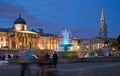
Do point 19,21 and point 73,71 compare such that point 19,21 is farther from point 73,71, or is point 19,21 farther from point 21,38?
point 73,71

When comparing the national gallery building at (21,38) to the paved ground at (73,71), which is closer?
the paved ground at (73,71)

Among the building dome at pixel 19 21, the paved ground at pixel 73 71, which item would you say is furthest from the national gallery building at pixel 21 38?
the paved ground at pixel 73 71

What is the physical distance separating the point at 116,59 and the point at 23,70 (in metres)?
30.3

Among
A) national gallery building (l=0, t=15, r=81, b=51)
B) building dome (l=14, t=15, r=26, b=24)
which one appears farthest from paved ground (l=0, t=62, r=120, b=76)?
building dome (l=14, t=15, r=26, b=24)

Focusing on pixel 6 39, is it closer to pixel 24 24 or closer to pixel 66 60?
pixel 24 24

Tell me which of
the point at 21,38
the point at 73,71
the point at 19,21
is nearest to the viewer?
the point at 73,71

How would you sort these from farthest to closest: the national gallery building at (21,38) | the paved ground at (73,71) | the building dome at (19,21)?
the building dome at (19,21), the national gallery building at (21,38), the paved ground at (73,71)

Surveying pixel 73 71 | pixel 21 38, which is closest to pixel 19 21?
pixel 21 38

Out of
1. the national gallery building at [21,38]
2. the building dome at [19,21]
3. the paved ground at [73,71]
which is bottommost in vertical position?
the paved ground at [73,71]

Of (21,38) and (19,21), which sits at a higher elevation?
(19,21)

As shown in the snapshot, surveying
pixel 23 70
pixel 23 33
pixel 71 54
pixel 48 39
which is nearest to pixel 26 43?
pixel 23 33

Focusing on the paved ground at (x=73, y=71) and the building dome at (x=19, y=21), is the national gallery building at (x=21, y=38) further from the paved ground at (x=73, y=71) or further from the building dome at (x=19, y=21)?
the paved ground at (x=73, y=71)

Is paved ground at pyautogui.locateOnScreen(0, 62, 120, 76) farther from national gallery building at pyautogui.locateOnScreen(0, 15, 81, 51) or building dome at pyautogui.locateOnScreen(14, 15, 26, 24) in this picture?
building dome at pyautogui.locateOnScreen(14, 15, 26, 24)

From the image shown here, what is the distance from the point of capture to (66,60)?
4016 centimetres
